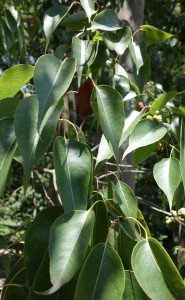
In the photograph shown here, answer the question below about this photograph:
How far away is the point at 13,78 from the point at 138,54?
0.39 m

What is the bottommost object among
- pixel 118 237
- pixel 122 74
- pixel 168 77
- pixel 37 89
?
pixel 168 77

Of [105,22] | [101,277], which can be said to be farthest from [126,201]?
[105,22]

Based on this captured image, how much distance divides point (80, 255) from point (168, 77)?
3.48m

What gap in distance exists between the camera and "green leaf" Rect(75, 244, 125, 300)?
0.72 meters

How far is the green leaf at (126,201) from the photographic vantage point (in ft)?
2.82

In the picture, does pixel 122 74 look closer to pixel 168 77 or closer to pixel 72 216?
pixel 72 216

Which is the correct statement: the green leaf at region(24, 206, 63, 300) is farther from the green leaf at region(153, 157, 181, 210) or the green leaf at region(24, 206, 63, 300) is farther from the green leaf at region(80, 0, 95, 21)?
the green leaf at region(80, 0, 95, 21)

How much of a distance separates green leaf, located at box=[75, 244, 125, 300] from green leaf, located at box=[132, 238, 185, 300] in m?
0.03

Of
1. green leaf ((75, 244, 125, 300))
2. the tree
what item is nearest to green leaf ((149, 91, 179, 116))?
Answer: the tree

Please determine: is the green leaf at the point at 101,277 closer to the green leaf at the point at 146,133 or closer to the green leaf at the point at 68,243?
the green leaf at the point at 68,243

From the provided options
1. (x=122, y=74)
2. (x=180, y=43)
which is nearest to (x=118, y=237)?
(x=122, y=74)

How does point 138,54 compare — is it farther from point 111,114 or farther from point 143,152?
point 111,114

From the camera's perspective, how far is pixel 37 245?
79 cm

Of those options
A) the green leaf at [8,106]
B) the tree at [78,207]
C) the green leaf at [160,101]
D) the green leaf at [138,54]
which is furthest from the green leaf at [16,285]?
the green leaf at [138,54]
